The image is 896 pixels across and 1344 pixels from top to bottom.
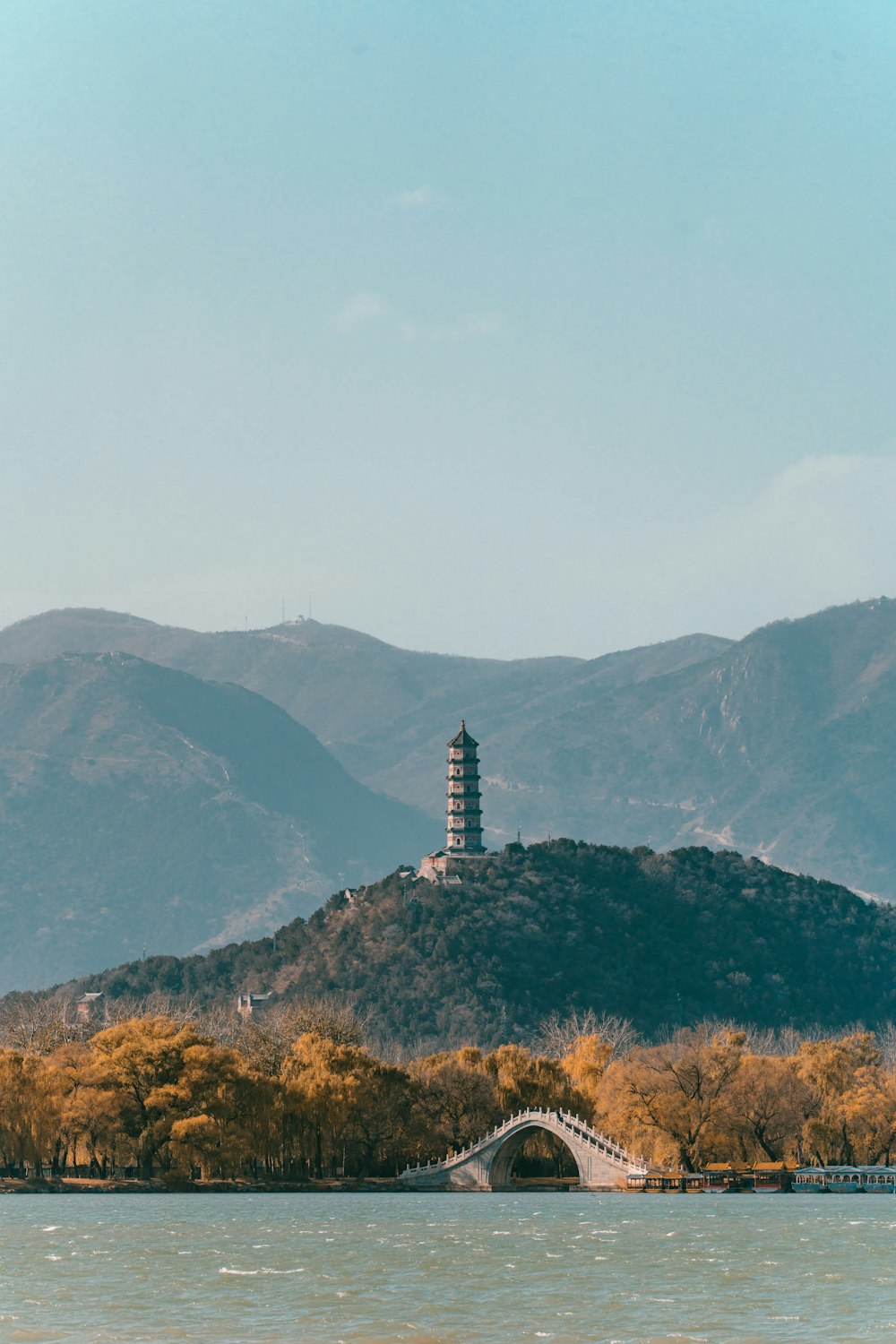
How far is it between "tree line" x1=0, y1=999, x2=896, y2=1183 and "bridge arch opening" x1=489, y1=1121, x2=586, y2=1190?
17 cm

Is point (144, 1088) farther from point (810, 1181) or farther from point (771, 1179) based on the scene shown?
point (810, 1181)

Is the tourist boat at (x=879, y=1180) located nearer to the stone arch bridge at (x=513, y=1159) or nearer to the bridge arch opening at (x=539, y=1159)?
the stone arch bridge at (x=513, y=1159)

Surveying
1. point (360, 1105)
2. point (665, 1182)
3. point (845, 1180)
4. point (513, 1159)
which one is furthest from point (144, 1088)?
point (845, 1180)

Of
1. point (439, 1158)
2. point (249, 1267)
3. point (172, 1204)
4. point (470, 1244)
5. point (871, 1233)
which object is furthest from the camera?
point (439, 1158)

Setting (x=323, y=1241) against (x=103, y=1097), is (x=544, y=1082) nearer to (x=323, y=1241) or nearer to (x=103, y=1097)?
(x=103, y=1097)

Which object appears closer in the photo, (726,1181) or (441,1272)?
(441,1272)

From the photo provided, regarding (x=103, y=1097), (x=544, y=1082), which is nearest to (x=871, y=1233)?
(x=103, y=1097)

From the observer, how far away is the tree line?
157 metres

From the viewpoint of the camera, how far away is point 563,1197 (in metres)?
163

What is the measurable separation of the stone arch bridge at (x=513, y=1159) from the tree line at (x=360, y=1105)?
314 centimetres

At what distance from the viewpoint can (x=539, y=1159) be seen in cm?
18250

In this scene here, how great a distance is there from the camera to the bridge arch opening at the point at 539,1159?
177125 millimetres

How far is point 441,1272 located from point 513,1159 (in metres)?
74.1

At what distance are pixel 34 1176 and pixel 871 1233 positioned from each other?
63.2 metres
